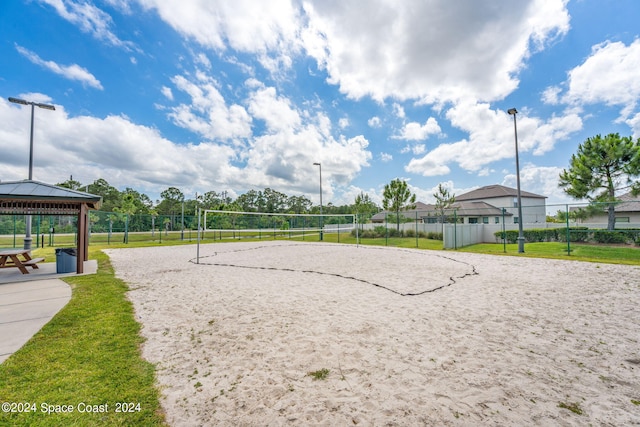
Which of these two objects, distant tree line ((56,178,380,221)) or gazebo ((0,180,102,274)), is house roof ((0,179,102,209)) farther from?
distant tree line ((56,178,380,221))

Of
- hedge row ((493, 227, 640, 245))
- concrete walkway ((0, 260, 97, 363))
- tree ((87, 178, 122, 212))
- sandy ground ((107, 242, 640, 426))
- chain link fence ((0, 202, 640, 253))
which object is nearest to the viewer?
sandy ground ((107, 242, 640, 426))

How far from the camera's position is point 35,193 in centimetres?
714

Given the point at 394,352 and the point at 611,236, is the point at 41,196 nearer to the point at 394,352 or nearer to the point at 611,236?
the point at 394,352

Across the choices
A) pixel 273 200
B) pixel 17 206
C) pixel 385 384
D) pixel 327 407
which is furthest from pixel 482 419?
pixel 273 200

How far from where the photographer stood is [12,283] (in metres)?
6.86

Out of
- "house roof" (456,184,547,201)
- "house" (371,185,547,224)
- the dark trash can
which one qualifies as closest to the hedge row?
"house" (371,185,547,224)

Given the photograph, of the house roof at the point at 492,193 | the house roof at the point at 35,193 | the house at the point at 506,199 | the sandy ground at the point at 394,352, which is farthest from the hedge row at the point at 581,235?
the house roof at the point at 35,193

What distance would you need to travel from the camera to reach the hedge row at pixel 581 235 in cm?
1328

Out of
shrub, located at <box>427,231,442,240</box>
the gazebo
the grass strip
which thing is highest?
the gazebo

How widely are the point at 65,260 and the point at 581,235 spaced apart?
24574 millimetres

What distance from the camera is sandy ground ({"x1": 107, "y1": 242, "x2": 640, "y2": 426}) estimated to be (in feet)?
7.52

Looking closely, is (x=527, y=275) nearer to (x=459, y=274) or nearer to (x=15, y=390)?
(x=459, y=274)

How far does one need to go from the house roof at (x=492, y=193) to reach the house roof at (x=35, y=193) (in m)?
43.6

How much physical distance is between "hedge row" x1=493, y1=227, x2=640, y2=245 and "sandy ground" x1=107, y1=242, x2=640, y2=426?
9.73 meters
